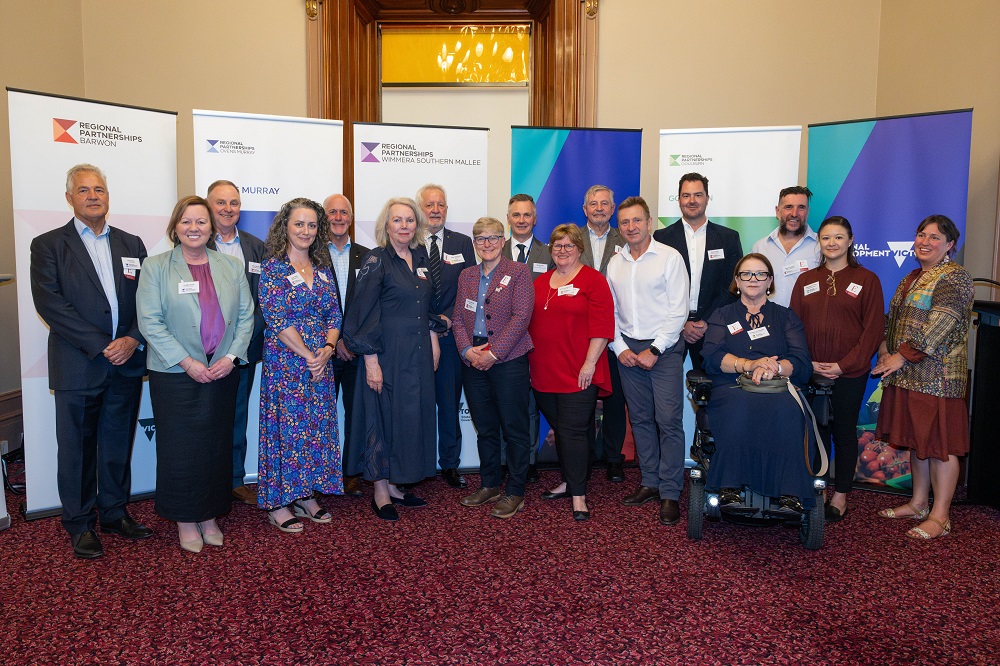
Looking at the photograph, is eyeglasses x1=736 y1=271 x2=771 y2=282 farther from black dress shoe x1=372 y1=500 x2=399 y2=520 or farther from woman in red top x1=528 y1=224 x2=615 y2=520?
black dress shoe x1=372 y1=500 x2=399 y2=520

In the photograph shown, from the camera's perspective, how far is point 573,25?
18.0ft

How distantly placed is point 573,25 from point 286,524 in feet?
14.9

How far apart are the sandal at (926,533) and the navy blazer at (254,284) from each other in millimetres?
3620

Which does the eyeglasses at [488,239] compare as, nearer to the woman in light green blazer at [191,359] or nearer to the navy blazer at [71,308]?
the woman in light green blazer at [191,359]

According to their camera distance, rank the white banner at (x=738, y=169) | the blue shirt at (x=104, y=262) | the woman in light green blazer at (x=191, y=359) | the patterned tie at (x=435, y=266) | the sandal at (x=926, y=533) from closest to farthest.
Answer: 1. the woman in light green blazer at (x=191, y=359)
2. the blue shirt at (x=104, y=262)
3. the sandal at (x=926, y=533)
4. the patterned tie at (x=435, y=266)
5. the white banner at (x=738, y=169)

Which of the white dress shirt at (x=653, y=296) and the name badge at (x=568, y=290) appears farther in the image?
the white dress shirt at (x=653, y=296)

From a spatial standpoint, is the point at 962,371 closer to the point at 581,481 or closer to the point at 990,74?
A: the point at 581,481

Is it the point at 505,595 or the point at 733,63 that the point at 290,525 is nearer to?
the point at 505,595

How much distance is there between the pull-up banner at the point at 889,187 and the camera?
4094 millimetres

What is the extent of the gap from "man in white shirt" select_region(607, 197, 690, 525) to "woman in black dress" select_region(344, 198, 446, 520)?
1.14 meters

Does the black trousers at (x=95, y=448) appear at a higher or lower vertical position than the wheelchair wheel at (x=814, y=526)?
higher

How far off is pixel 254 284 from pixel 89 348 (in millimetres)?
897

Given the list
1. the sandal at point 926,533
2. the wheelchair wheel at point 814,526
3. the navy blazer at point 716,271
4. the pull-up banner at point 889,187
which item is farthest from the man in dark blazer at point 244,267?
the pull-up banner at point 889,187

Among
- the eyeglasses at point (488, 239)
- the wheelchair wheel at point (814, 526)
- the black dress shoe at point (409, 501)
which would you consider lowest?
the black dress shoe at point (409, 501)
